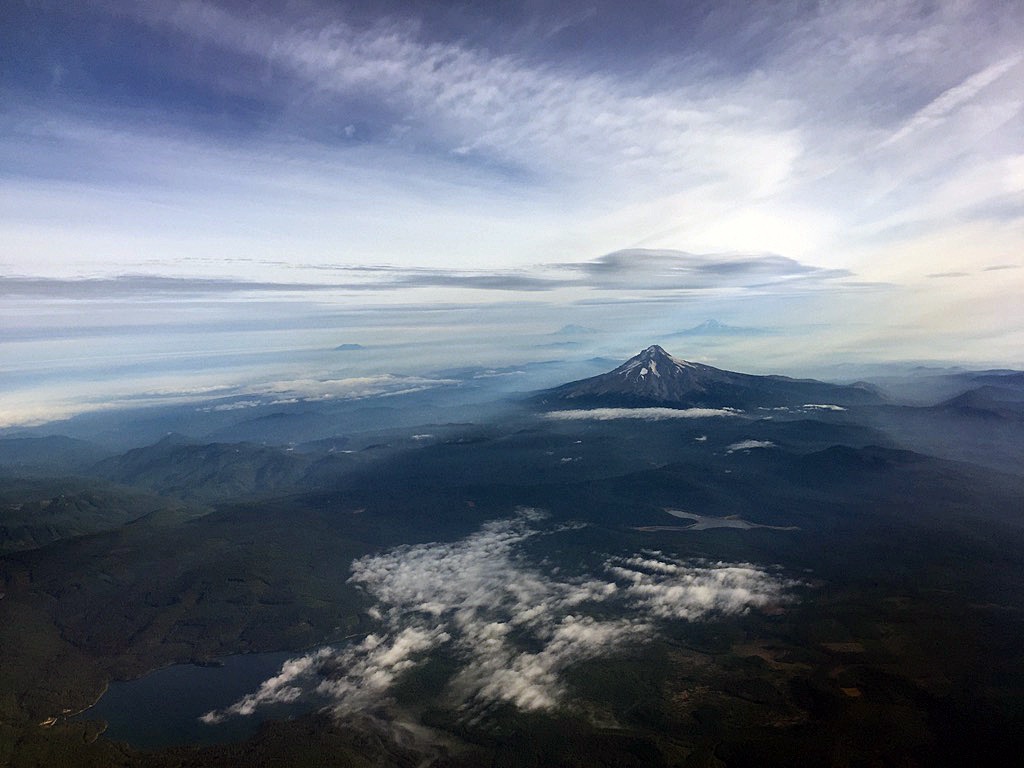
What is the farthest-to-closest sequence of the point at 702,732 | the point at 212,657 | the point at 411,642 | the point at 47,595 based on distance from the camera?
1. the point at 47,595
2. the point at 212,657
3. the point at 411,642
4. the point at 702,732

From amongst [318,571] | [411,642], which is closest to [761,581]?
[411,642]

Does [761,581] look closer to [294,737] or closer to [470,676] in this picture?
[470,676]

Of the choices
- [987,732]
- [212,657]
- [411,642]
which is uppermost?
[987,732]

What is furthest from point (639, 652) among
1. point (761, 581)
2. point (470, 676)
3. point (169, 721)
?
point (169, 721)

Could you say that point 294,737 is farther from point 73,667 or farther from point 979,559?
point 979,559

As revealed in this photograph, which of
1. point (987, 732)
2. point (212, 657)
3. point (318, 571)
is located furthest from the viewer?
point (318, 571)

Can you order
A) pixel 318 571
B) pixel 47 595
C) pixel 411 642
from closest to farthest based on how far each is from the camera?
1. pixel 411 642
2. pixel 47 595
3. pixel 318 571

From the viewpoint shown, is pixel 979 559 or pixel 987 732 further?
pixel 979 559

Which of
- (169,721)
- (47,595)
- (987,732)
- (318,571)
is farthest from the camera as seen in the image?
(318,571)

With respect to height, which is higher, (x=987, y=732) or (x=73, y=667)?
(x=987, y=732)
